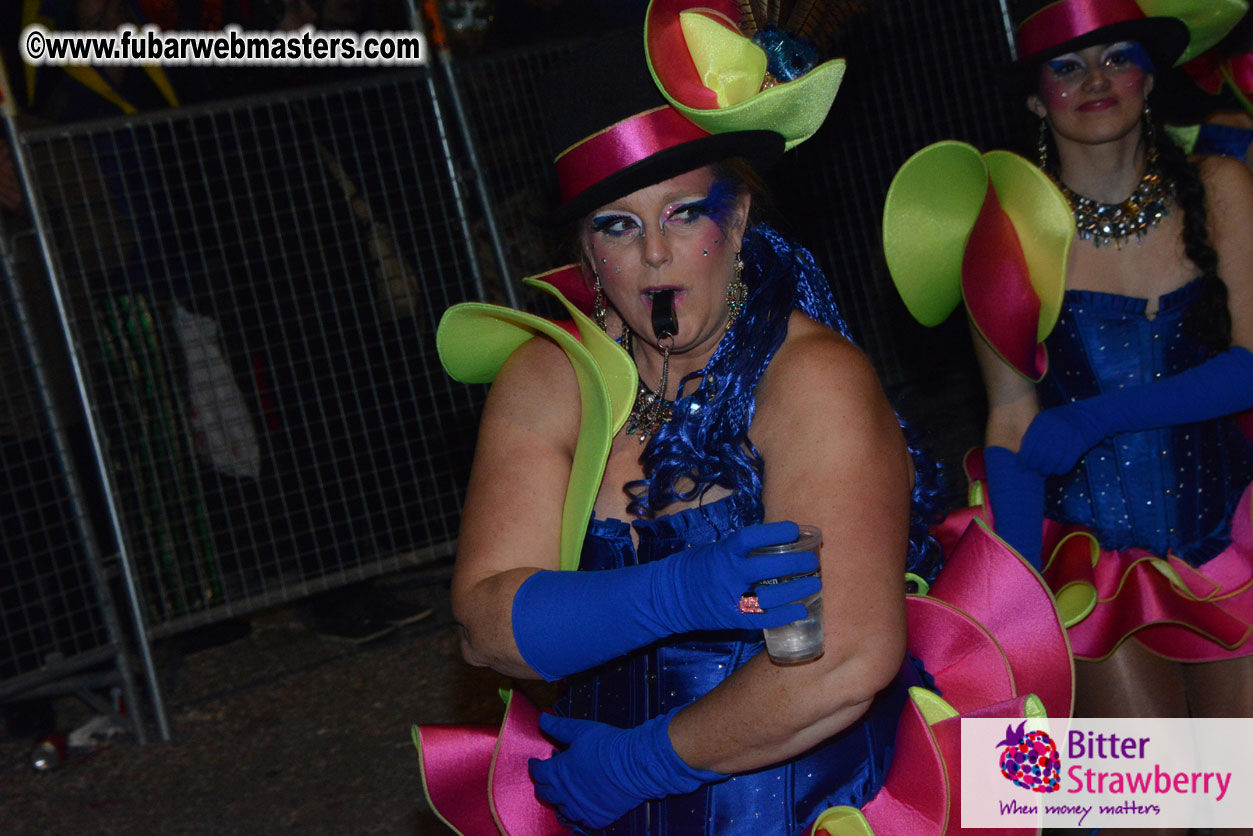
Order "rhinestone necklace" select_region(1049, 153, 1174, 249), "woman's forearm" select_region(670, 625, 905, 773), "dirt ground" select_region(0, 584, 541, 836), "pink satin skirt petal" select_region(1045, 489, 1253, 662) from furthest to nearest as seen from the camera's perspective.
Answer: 1. "dirt ground" select_region(0, 584, 541, 836)
2. "rhinestone necklace" select_region(1049, 153, 1174, 249)
3. "pink satin skirt petal" select_region(1045, 489, 1253, 662)
4. "woman's forearm" select_region(670, 625, 905, 773)

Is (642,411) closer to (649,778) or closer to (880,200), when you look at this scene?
(649,778)

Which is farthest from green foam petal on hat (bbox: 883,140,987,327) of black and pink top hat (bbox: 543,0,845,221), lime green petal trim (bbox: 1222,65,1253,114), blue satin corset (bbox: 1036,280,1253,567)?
lime green petal trim (bbox: 1222,65,1253,114)

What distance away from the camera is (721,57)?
6.42ft

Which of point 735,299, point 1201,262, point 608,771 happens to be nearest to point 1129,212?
point 1201,262

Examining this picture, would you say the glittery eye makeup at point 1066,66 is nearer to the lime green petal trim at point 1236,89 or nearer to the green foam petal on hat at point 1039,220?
the green foam petal on hat at point 1039,220

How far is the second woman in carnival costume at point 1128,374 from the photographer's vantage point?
2.76 meters

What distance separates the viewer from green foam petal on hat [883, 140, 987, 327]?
262 centimetres

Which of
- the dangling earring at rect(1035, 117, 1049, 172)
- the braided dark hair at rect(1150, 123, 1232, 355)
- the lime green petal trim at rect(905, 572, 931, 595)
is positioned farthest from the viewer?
the dangling earring at rect(1035, 117, 1049, 172)

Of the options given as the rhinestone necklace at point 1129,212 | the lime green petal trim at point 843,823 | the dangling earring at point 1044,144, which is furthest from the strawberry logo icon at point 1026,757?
the dangling earring at point 1044,144

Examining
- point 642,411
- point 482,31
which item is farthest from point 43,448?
point 642,411

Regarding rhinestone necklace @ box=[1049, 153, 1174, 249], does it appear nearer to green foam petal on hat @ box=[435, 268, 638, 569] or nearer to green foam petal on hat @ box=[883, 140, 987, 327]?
green foam petal on hat @ box=[883, 140, 987, 327]

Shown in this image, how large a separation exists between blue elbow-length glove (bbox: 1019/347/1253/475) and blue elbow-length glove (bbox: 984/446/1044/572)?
4 centimetres

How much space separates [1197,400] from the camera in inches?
108

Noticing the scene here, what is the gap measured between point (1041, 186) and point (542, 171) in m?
2.67
